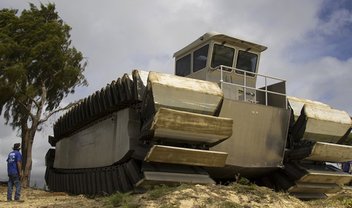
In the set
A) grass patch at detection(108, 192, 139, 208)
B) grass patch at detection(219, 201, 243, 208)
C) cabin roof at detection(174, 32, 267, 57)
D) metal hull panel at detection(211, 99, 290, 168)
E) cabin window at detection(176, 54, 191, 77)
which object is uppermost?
cabin roof at detection(174, 32, 267, 57)

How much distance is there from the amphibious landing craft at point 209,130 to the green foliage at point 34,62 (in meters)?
6.09

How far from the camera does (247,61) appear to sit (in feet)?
47.1

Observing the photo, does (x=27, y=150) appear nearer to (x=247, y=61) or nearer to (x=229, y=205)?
(x=247, y=61)

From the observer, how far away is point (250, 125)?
12.4 metres

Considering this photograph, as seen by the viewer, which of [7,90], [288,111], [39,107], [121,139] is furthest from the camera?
[39,107]

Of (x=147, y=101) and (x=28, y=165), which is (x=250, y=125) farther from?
(x=28, y=165)

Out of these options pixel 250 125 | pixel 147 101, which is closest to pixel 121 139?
pixel 147 101

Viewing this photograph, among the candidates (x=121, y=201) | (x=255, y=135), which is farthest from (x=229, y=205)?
(x=255, y=135)

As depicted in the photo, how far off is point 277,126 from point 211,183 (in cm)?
321

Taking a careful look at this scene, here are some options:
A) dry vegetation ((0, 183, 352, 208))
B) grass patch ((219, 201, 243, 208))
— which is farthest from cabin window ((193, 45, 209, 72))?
grass patch ((219, 201, 243, 208))

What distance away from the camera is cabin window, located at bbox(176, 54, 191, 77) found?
14.5 m

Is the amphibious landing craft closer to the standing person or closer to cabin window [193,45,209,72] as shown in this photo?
cabin window [193,45,209,72]

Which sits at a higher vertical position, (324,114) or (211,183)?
(324,114)

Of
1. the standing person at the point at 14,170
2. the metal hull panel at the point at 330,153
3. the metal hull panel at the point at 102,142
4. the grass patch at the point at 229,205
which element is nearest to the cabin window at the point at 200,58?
the metal hull panel at the point at 102,142
